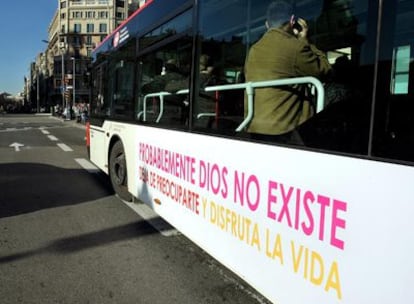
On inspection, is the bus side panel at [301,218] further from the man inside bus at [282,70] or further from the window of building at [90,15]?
the window of building at [90,15]

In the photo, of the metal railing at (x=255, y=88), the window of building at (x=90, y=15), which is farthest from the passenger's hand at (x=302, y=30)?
the window of building at (x=90, y=15)

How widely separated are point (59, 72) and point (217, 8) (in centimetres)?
11436

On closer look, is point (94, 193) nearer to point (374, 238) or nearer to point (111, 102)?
point (111, 102)

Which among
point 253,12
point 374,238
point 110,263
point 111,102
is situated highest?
point 253,12

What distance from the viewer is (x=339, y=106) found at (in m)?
2.41

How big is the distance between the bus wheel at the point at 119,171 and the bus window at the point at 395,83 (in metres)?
4.78

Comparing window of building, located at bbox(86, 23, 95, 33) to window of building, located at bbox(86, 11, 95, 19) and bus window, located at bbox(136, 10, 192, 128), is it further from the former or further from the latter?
bus window, located at bbox(136, 10, 192, 128)

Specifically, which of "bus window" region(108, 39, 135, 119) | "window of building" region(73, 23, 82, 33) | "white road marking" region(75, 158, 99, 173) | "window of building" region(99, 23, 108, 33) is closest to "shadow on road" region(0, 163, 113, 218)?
"white road marking" region(75, 158, 99, 173)

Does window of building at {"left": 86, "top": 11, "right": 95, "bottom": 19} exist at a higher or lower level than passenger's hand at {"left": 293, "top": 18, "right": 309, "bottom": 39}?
higher

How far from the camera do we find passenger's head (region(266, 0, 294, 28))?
2877 mm

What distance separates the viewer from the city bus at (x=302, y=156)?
6.81 ft

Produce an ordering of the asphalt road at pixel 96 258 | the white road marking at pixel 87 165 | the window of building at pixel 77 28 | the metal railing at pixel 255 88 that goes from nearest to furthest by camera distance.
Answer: the metal railing at pixel 255 88
the asphalt road at pixel 96 258
the white road marking at pixel 87 165
the window of building at pixel 77 28

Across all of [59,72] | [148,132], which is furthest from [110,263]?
[59,72]

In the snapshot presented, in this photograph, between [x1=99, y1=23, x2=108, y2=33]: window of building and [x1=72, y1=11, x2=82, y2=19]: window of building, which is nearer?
[x1=99, y1=23, x2=108, y2=33]: window of building
